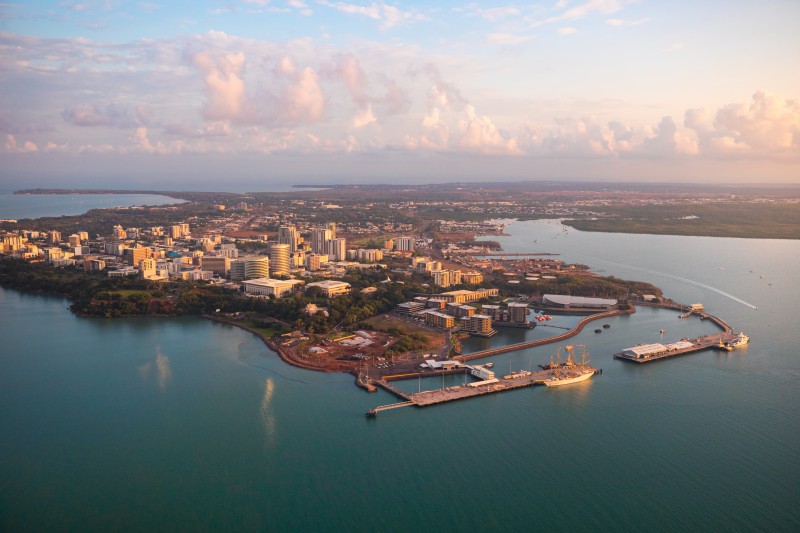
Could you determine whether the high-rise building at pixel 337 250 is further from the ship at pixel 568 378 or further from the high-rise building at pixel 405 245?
the ship at pixel 568 378

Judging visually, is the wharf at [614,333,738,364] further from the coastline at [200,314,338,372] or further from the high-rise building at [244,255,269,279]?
the high-rise building at [244,255,269,279]

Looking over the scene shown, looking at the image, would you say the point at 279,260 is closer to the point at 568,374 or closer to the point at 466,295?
the point at 466,295

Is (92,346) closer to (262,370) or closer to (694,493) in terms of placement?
(262,370)

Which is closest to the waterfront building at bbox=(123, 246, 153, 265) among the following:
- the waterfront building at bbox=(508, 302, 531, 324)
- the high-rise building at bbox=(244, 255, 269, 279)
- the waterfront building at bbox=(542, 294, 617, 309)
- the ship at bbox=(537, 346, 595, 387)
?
the high-rise building at bbox=(244, 255, 269, 279)

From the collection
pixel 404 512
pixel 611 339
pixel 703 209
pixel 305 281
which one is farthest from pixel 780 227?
pixel 404 512

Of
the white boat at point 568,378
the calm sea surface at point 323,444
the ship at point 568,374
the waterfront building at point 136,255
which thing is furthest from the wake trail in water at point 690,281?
the waterfront building at point 136,255

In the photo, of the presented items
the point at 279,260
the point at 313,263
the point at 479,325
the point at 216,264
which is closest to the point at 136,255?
the point at 216,264
